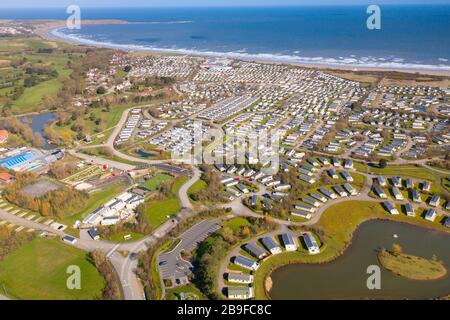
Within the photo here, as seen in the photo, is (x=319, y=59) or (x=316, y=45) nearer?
(x=319, y=59)

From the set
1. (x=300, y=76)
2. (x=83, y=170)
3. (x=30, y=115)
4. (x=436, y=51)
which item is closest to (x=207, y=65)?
(x=300, y=76)

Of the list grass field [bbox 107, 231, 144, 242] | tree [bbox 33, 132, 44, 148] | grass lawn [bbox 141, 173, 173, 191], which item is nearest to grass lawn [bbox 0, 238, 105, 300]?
grass field [bbox 107, 231, 144, 242]

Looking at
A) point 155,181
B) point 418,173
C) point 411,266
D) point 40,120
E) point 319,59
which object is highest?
point 319,59

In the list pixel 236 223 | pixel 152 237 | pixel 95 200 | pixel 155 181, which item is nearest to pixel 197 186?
pixel 155 181

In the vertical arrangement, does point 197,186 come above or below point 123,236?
above

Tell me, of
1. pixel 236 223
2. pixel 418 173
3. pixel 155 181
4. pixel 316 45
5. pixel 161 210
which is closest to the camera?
pixel 236 223

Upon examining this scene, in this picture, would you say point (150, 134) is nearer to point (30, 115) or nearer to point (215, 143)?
point (215, 143)

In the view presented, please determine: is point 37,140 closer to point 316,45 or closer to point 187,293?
point 187,293
